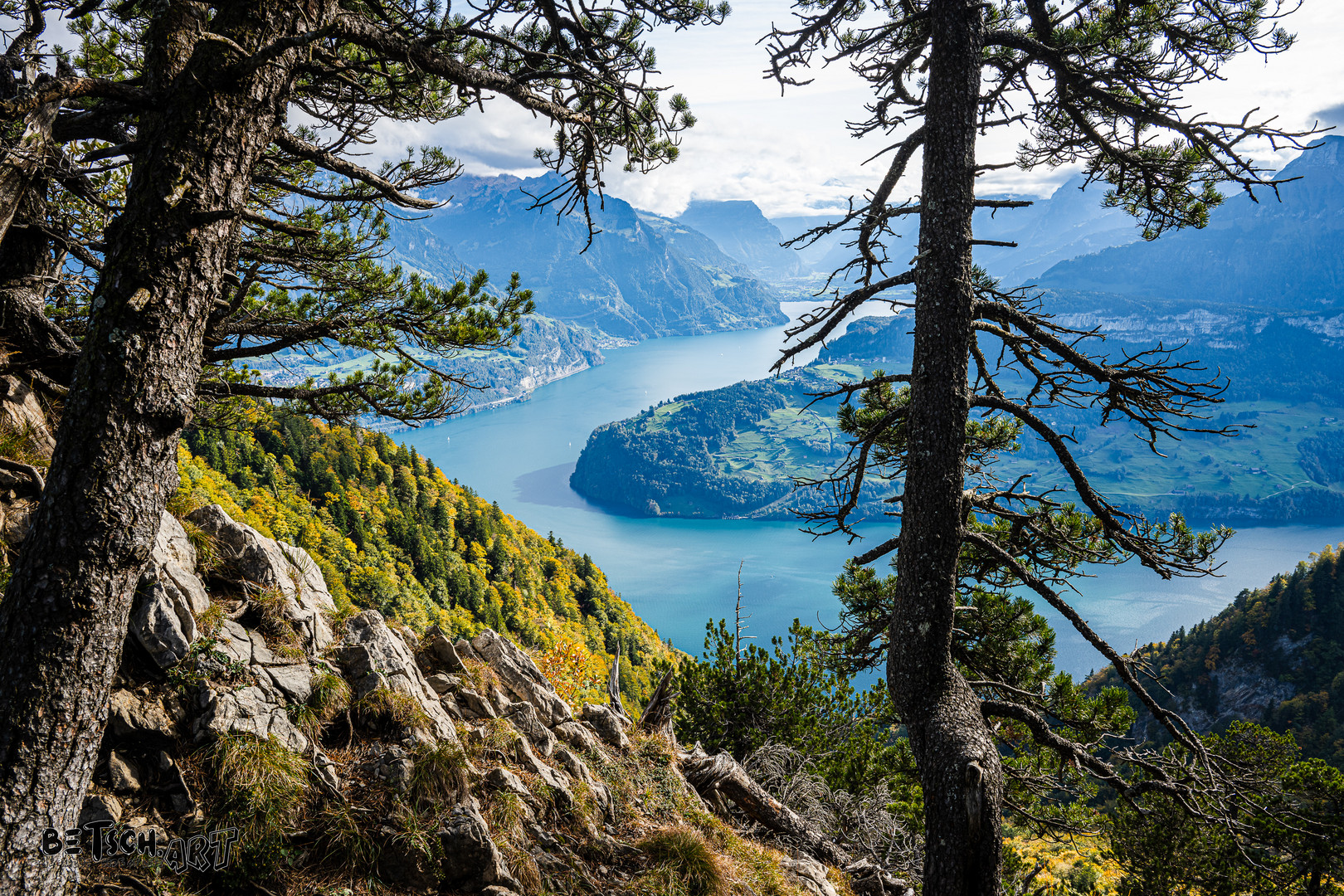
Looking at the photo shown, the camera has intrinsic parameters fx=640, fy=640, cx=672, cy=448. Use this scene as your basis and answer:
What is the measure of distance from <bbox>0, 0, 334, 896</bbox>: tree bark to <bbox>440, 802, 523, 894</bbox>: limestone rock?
203 centimetres

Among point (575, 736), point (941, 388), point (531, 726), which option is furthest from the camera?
point (575, 736)

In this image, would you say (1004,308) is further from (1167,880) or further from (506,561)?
(506,561)

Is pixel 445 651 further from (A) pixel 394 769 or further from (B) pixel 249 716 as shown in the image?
(B) pixel 249 716

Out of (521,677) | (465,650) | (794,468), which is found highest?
(465,650)

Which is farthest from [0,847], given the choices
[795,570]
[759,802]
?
[795,570]

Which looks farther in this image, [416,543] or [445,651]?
[416,543]

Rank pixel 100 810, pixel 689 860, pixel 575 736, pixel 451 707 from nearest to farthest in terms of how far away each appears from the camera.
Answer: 1. pixel 100 810
2. pixel 689 860
3. pixel 451 707
4. pixel 575 736

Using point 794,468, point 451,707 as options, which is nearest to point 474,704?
point 451,707

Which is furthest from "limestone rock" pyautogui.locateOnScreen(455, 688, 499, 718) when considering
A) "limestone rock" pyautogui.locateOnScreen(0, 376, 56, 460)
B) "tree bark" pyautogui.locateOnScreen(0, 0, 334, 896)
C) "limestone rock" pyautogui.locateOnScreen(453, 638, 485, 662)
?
"limestone rock" pyautogui.locateOnScreen(0, 376, 56, 460)

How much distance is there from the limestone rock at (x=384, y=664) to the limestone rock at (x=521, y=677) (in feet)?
4.68

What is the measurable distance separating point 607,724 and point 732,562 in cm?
9767

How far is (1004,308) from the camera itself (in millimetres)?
4273

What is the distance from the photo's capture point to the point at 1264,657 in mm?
65500

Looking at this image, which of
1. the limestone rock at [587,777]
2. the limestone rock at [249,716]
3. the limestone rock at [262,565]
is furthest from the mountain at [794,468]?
the limestone rock at [249,716]
